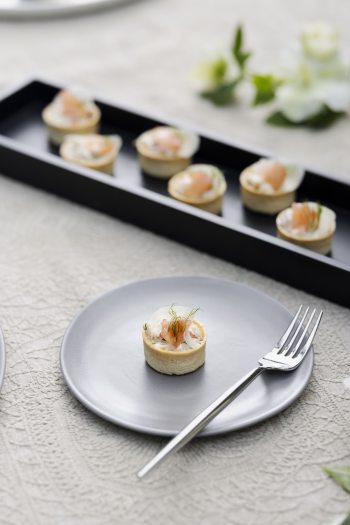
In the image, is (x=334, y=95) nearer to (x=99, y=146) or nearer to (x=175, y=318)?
(x=99, y=146)

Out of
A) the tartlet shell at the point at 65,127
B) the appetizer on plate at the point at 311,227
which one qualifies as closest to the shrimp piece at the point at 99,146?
the tartlet shell at the point at 65,127

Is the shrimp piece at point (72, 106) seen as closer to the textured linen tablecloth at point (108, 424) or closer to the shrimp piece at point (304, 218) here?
the textured linen tablecloth at point (108, 424)

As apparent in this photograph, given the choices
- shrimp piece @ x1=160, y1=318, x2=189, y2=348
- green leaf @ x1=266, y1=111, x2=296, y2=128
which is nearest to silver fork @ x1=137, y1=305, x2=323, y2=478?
shrimp piece @ x1=160, y1=318, x2=189, y2=348

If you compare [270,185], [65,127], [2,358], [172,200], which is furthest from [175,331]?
[65,127]

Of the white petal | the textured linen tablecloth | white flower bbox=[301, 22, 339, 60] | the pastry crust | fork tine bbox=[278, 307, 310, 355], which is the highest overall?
white flower bbox=[301, 22, 339, 60]

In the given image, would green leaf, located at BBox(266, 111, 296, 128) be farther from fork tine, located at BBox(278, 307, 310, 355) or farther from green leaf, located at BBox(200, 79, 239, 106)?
fork tine, located at BBox(278, 307, 310, 355)

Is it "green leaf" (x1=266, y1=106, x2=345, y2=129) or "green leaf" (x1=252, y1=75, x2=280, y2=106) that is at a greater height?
"green leaf" (x1=252, y1=75, x2=280, y2=106)

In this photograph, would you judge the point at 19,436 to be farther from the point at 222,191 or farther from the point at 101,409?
the point at 222,191
